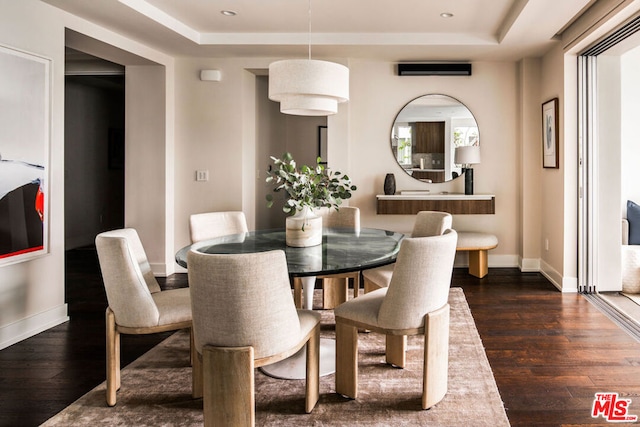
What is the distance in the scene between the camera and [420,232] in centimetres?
348

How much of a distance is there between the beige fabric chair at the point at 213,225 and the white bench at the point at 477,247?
2.39 metres

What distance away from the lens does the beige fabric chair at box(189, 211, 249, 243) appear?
344cm

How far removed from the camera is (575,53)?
→ 440 centimetres

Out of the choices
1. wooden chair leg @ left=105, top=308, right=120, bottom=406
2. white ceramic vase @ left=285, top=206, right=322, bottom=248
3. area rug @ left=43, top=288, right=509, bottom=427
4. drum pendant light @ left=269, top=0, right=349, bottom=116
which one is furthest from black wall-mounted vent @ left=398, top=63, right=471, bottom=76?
wooden chair leg @ left=105, top=308, right=120, bottom=406

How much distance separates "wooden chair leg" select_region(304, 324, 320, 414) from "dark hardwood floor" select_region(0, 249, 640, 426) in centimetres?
90

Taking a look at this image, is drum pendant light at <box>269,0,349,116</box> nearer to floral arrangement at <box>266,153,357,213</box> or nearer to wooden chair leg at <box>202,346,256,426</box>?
floral arrangement at <box>266,153,357,213</box>

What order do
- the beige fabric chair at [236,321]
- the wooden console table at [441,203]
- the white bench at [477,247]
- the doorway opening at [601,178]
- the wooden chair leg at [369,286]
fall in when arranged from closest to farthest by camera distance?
the beige fabric chair at [236,321], the wooden chair leg at [369,286], the doorway opening at [601,178], the white bench at [477,247], the wooden console table at [441,203]

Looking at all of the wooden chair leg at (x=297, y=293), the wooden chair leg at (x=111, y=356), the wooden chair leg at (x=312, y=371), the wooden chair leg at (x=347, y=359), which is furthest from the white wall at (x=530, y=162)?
the wooden chair leg at (x=111, y=356)

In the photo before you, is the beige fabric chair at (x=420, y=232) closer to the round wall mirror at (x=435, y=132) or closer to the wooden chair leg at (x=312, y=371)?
the wooden chair leg at (x=312, y=371)

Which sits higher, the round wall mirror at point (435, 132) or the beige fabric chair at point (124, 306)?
the round wall mirror at point (435, 132)

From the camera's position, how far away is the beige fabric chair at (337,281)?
3684mm

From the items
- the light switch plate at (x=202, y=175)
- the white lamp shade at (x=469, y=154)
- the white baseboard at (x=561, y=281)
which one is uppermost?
the white lamp shade at (x=469, y=154)

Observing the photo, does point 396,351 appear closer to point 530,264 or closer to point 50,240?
point 50,240

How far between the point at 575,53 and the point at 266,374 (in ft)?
12.7
